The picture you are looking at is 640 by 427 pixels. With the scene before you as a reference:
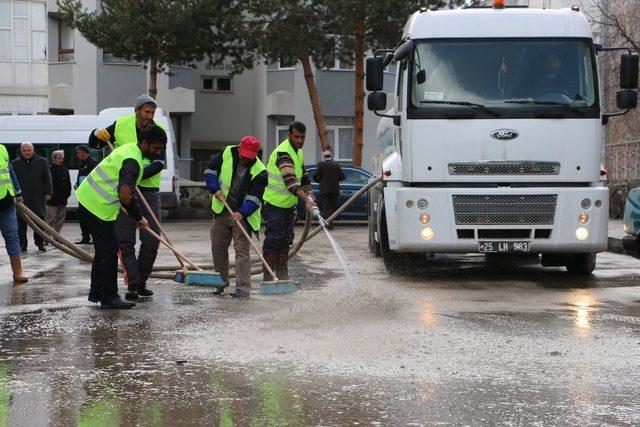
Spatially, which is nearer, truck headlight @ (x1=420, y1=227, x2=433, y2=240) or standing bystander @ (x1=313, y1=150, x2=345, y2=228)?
truck headlight @ (x1=420, y1=227, x2=433, y2=240)

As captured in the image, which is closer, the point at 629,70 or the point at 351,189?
the point at 629,70

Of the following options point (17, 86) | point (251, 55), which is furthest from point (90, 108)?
point (17, 86)

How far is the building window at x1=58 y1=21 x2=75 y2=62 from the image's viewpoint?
44281mm

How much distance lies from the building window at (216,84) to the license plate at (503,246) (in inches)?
1421

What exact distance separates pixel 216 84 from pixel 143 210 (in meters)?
37.4

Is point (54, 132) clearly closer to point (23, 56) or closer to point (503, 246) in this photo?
point (503, 246)

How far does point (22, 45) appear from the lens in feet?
174

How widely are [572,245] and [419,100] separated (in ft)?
7.69

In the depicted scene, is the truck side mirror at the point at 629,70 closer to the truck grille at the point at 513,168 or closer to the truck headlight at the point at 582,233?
the truck grille at the point at 513,168

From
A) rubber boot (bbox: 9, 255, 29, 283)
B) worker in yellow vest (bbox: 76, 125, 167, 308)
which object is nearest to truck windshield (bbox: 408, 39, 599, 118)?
worker in yellow vest (bbox: 76, 125, 167, 308)

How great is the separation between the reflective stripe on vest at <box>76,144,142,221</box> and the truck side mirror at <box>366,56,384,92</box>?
3.99m

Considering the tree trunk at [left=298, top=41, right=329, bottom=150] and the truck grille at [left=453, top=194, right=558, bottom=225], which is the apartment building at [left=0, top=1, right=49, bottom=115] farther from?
the truck grille at [left=453, top=194, right=558, bottom=225]

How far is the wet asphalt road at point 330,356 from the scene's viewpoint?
6543 mm

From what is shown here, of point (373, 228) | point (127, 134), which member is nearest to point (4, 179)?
point (127, 134)
